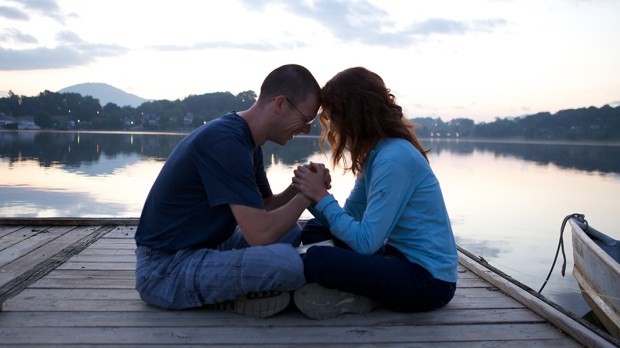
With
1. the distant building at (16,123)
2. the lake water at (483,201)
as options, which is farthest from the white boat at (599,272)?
the distant building at (16,123)

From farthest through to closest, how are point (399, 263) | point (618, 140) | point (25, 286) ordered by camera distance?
point (618, 140) < point (25, 286) < point (399, 263)

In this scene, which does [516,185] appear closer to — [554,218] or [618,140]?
[554,218]

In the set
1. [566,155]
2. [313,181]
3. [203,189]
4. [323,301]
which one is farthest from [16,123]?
[323,301]

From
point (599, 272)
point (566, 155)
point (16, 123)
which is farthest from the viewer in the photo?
point (16, 123)

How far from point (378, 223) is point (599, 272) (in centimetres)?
312

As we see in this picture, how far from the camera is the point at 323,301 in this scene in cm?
289

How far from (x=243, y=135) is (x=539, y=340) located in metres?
1.77

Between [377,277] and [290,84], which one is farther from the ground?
[290,84]

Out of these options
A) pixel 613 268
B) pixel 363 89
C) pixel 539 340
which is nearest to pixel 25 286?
pixel 363 89

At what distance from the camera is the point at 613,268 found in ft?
14.2

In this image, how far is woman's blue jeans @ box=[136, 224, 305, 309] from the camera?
2.80 m

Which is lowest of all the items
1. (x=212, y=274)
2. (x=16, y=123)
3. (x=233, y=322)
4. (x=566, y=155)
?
(x=566, y=155)

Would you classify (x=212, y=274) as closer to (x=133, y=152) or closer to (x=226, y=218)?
(x=226, y=218)

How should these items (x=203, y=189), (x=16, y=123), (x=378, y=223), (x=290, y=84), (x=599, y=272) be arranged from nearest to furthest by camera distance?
(x=378, y=223), (x=203, y=189), (x=290, y=84), (x=599, y=272), (x=16, y=123)
